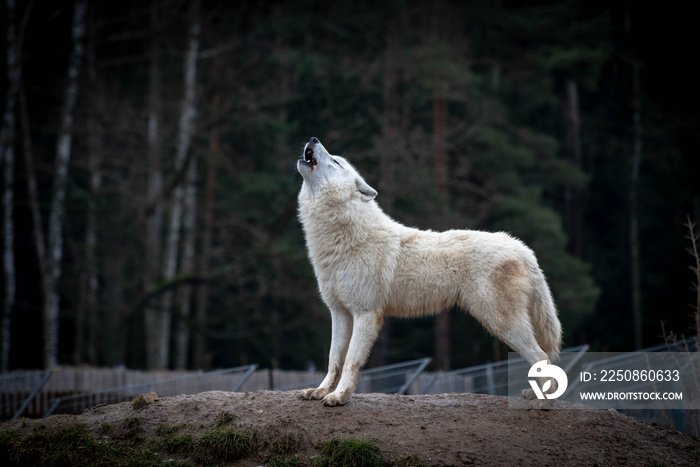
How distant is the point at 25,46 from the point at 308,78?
8087 mm

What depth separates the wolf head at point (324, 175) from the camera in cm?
A: 650

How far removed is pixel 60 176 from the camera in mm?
17234

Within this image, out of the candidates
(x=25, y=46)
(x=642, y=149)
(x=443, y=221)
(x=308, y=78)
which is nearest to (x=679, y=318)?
(x=642, y=149)

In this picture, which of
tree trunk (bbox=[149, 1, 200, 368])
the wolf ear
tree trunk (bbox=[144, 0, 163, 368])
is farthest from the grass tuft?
tree trunk (bbox=[149, 1, 200, 368])

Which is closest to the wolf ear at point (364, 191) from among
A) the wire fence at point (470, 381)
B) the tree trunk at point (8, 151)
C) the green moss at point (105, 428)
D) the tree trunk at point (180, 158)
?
the green moss at point (105, 428)

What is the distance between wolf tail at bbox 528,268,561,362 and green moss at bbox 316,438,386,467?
208cm

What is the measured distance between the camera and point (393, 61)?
2138cm

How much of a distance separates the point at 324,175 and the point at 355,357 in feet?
6.19

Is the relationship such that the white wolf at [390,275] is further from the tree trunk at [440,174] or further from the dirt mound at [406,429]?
the tree trunk at [440,174]

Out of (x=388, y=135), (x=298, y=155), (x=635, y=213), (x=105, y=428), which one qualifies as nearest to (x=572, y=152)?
(x=635, y=213)

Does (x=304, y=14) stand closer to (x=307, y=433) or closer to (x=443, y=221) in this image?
(x=443, y=221)

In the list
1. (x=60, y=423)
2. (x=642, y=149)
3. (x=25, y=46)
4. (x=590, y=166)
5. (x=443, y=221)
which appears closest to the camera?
(x=60, y=423)

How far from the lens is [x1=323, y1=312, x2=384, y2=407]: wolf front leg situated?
5.97 metres

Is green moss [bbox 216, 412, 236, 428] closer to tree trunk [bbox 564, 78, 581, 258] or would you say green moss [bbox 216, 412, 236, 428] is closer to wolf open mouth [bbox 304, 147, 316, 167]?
wolf open mouth [bbox 304, 147, 316, 167]
